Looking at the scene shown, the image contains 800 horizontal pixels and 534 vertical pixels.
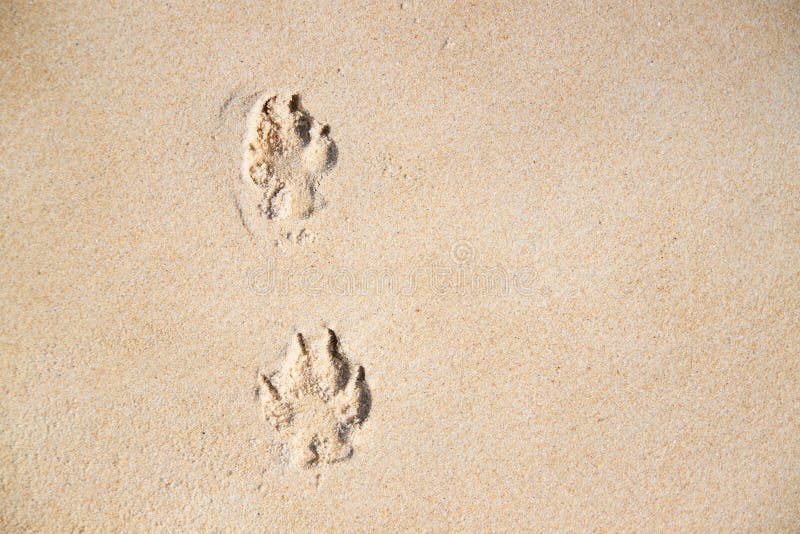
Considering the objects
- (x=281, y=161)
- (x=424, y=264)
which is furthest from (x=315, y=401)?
(x=281, y=161)

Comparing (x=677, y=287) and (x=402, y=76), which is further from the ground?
(x=402, y=76)

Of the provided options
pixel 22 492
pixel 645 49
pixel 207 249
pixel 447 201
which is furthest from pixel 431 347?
pixel 22 492

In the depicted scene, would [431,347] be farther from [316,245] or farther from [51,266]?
[51,266]

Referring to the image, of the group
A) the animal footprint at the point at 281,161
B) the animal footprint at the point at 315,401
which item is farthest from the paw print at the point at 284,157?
the animal footprint at the point at 315,401

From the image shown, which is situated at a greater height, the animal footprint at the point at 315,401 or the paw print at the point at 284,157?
the paw print at the point at 284,157

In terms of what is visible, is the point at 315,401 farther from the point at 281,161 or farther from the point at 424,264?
the point at 281,161

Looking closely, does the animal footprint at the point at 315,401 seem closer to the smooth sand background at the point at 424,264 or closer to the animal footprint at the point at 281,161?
the smooth sand background at the point at 424,264
